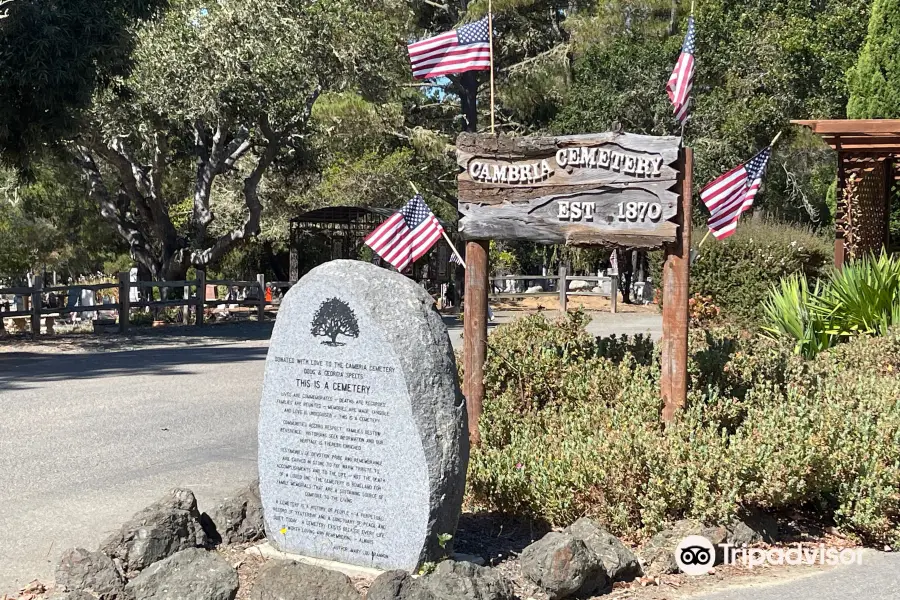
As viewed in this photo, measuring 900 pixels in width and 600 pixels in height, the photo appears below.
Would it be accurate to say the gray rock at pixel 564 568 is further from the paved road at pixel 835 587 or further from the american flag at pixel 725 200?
the american flag at pixel 725 200

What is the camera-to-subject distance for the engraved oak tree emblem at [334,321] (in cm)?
511

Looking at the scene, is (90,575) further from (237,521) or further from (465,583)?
(465,583)

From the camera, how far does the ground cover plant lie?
5.93 metres

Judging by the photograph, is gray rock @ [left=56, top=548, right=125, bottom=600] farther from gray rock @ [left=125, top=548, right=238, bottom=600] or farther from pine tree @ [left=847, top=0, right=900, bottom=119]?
pine tree @ [left=847, top=0, right=900, bottom=119]

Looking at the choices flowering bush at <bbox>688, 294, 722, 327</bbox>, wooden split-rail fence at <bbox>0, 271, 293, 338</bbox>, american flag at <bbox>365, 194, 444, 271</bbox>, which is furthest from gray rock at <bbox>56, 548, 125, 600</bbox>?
wooden split-rail fence at <bbox>0, 271, 293, 338</bbox>

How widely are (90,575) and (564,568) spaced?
89.6 inches

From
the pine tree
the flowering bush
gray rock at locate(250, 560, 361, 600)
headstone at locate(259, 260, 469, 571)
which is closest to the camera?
gray rock at locate(250, 560, 361, 600)

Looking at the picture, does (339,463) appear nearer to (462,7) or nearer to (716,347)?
(716,347)

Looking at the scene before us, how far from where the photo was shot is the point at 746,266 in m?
17.5

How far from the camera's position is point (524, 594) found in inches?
200

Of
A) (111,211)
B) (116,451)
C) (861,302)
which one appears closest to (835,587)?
(116,451)

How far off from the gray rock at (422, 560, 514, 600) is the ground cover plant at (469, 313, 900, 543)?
122cm

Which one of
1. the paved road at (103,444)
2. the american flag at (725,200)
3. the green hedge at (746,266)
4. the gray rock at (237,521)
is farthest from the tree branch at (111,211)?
the gray rock at (237,521)

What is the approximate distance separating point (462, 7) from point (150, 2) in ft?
61.0
